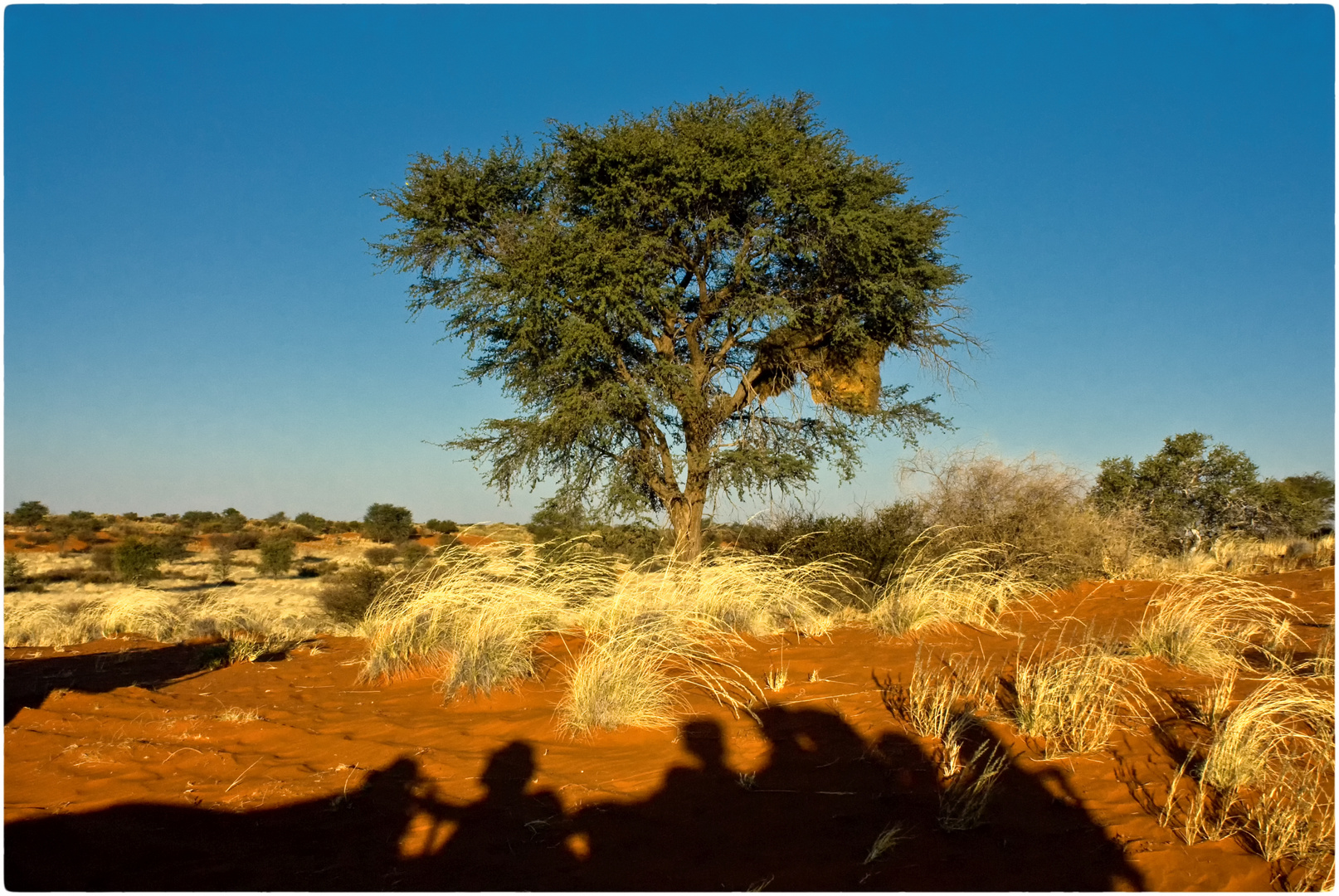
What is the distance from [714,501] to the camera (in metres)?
14.5

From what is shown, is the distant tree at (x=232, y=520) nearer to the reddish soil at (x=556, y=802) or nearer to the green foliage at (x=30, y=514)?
the green foliage at (x=30, y=514)

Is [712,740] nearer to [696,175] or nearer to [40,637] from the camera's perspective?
[696,175]

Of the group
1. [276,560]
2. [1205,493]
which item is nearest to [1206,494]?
[1205,493]

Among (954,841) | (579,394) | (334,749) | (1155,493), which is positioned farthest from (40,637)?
(1155,493)

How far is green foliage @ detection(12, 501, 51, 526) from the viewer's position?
43.8 meters

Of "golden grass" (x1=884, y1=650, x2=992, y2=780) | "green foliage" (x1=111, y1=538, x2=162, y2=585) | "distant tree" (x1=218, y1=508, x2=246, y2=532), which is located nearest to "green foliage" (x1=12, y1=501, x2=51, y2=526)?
"distant tree" (x1=218, y1=508, x2=246, y2=532)

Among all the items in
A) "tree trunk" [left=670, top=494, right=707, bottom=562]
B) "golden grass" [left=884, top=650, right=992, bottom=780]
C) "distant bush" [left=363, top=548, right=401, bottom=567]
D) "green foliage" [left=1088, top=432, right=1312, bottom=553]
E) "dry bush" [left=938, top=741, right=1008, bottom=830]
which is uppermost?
"green foliage" [left=1088, top=432, right=1312, bottom=553]

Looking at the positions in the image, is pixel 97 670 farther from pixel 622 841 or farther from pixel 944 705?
pixel 944 705

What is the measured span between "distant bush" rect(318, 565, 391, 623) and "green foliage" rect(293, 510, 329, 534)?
107 feet

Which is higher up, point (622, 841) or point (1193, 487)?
point (1193, 487)

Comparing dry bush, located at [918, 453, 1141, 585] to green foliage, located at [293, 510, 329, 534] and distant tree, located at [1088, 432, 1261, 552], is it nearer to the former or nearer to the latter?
distant tree, located at [1088, 432, 1261, 552]

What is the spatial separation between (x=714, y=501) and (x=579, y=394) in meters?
2.82

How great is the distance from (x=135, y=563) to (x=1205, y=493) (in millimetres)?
29328

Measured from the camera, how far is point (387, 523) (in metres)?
43.8
